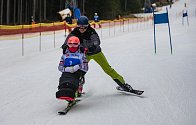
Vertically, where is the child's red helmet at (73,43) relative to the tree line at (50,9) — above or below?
Result: below

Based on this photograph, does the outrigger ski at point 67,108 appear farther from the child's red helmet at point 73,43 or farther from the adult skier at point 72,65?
the child's red helmet at point 73,43

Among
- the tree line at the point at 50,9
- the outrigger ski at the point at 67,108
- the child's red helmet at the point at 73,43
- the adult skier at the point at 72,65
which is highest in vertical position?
the tree line at the point at 50,9

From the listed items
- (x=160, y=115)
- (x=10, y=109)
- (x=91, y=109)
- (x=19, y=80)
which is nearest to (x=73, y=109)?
(x=91, y=109)

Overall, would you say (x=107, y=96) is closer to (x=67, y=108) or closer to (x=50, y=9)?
(x=67, y=108)

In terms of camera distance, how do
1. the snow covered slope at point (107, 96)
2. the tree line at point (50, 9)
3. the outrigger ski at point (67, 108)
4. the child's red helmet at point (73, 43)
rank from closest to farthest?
the snow covered slope at point (107, 96) < the outrigger ski at point (67, 108) < the child's red helmet at point (73, 43) < the tree line at point (50, 9)

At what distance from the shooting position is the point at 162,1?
126 meters

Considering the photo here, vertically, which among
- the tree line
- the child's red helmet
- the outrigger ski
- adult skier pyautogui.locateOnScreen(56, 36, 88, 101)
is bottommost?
the outrigger ski

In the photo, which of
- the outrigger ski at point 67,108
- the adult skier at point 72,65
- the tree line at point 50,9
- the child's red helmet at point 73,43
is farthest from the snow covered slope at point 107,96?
the tree line at point 50,9

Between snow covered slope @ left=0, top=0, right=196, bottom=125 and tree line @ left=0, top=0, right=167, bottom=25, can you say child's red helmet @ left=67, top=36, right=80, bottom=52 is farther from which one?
tree line @ left=0, top=0, right=167, bottom=25

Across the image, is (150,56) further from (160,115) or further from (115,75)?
(160,115)

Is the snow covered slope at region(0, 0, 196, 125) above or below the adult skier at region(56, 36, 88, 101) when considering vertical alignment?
below

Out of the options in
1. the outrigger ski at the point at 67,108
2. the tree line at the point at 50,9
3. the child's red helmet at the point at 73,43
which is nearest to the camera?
the outrigger ski at the point at 67,108

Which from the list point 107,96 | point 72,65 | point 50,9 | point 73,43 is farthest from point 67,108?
point 50,9

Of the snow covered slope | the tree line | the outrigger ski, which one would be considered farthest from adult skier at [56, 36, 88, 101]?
the tree line
